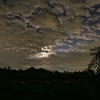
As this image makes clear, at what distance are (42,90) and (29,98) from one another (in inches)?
196

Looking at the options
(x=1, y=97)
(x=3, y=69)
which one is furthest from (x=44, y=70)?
(x=1, y=97)

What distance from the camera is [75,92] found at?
28156mm

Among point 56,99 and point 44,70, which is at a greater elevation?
point 44,70

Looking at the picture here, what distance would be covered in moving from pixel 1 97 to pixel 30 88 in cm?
625

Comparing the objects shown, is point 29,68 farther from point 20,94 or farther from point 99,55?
point 20,94

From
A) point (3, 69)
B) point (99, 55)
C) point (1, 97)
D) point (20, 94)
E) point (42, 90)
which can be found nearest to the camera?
point (1, 97)

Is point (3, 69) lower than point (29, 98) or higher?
higher

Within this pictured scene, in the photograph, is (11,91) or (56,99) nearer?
(56,99)

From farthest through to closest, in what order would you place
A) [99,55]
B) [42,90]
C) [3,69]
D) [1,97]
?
1. [3,69]
2. [99,55]
3. [42,90]
4. [1,97]

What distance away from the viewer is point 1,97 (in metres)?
25.5

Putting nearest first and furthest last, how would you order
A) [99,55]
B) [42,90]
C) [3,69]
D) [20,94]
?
[20,94] → [42,90] → [99,55] → [3,69]

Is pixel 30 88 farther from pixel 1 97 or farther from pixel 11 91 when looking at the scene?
pixel 1 97

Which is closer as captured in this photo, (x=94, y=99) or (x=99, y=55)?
(x=94, y=99)

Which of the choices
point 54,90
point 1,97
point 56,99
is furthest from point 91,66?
point 1,97
